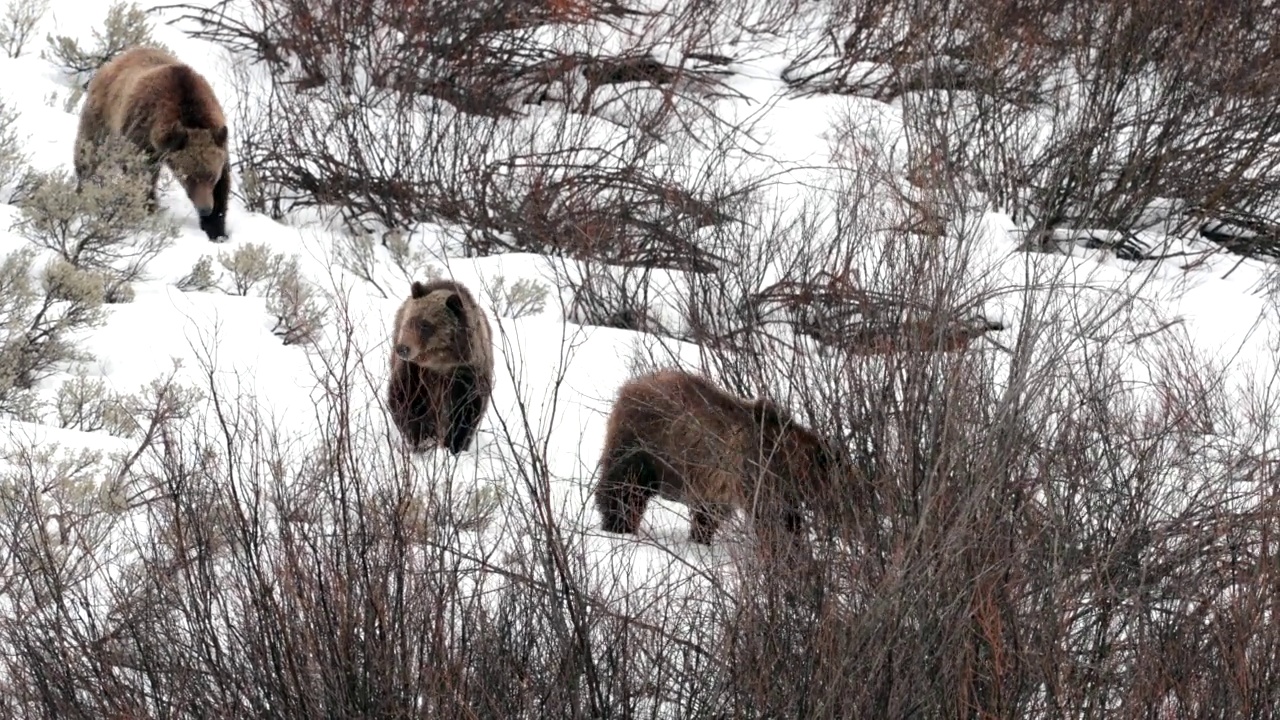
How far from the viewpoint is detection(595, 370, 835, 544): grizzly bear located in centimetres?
748

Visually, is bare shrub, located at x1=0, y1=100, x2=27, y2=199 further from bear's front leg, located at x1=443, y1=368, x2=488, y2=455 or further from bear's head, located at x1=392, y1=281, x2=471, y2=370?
bear's front leg, located at x1=443, y1=368, x2=488, y2=455

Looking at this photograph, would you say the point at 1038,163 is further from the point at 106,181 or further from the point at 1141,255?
the point at 106,181

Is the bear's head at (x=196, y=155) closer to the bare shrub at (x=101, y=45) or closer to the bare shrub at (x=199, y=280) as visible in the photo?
the bare shrub at (x=199, y=280)

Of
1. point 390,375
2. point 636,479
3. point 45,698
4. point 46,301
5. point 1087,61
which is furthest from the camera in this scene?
point 1087,61

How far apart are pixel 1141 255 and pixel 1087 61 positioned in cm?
247

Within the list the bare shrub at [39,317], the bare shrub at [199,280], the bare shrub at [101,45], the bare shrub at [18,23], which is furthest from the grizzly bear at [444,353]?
the bare shrub at [18,23]

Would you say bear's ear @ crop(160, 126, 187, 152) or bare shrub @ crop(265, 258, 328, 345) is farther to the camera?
bear's ear @ crop(160, 126, 187, 152)

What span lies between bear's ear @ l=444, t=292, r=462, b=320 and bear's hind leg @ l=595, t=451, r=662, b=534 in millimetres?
1231

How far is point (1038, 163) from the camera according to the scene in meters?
16.8

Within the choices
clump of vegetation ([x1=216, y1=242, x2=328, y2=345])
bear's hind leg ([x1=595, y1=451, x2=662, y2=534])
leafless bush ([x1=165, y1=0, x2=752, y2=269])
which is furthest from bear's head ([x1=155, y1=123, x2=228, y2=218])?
bear's hind leg ([x1=595, y1=451, x2=662, y2=534])

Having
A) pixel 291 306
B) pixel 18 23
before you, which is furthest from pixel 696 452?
pixel 18 23

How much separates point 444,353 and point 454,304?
272 mm

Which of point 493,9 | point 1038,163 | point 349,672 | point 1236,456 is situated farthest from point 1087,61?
point 349,672

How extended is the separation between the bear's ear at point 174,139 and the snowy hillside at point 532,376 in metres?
0.54
